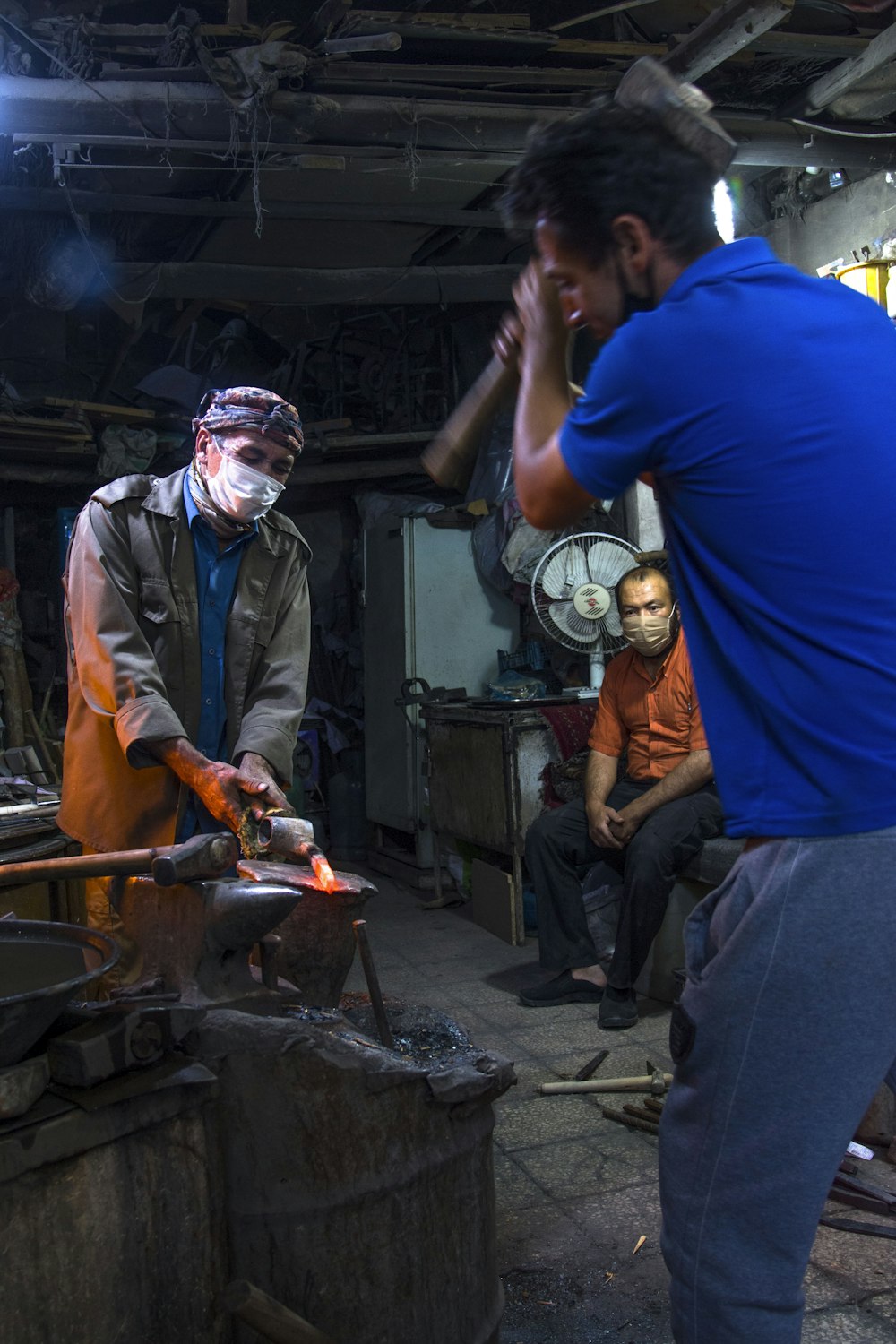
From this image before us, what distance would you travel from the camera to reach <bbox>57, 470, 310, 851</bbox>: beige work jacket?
2928mm

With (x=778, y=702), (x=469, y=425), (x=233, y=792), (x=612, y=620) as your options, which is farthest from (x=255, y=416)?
(x=612, y=620)

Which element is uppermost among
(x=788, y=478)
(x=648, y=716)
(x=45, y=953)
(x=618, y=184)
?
(x=618, y=184)

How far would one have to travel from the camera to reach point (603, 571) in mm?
6125

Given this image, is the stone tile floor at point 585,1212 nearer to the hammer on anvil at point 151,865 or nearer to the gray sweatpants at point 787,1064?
the gray sweatpants at point 787,1064

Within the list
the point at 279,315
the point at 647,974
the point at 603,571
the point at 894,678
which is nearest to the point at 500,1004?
the point at 647,974

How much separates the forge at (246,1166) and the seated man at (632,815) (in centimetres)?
246

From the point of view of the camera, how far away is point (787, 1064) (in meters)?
1.26

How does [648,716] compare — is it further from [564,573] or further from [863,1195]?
[863,1195]

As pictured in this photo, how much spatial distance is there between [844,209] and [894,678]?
521cm

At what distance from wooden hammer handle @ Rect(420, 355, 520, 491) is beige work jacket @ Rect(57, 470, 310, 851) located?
1.30m

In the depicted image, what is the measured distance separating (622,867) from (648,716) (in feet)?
2.35

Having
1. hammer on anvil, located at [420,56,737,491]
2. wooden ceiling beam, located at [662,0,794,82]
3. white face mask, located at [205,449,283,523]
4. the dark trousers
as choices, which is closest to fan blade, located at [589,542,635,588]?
the dark trousers

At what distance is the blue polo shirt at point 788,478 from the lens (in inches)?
48.6

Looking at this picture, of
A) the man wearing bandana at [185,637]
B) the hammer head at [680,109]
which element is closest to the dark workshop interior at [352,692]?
the man wearing bandana at [185,637]
